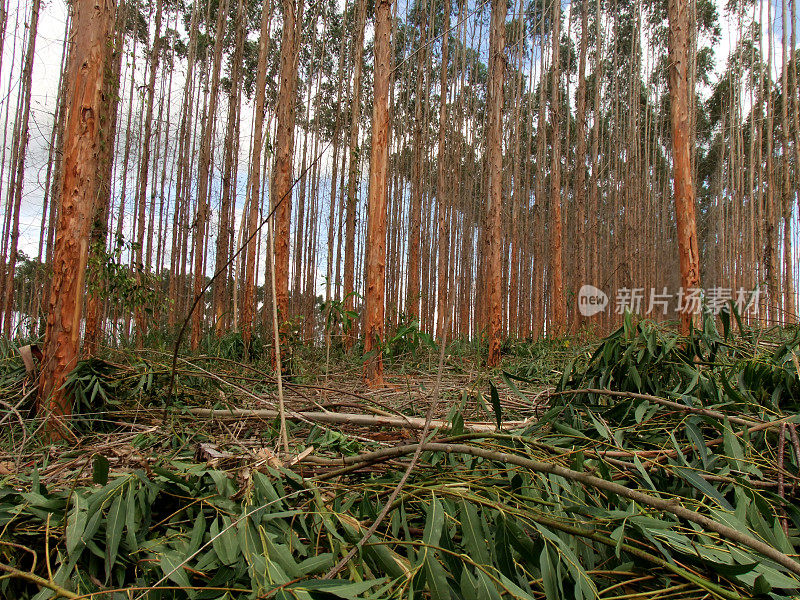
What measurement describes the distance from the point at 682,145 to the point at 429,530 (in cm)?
499

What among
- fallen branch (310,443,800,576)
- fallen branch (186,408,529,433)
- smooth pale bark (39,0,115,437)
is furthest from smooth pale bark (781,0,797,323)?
smooth pale bark (39,0,115,437)

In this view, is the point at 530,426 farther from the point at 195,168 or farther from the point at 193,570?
the point at 195,168

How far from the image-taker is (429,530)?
2.57ft

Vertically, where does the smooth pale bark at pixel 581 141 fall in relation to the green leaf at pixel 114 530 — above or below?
above

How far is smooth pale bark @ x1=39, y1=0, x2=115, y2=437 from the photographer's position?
6.73 feet

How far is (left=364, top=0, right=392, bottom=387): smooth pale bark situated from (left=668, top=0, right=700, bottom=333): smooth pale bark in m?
2.88

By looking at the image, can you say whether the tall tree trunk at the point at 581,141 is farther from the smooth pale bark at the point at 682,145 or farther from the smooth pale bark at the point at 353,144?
the smooth pale bark at the point at 353,144

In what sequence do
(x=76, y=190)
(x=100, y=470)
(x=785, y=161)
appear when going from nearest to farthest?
(x=100, y=470) < (x=76, y=190) < (x=785, y=161)

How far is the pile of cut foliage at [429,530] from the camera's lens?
72 centimetres

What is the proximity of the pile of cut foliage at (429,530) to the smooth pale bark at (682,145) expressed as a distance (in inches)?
138

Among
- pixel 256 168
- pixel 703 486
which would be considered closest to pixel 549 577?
pixel 703 486
